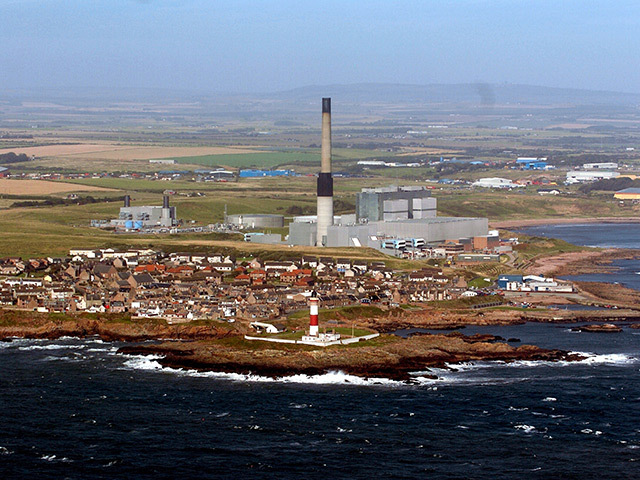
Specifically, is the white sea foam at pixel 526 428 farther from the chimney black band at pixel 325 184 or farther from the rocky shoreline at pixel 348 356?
the chimney black band at pixel 325 184

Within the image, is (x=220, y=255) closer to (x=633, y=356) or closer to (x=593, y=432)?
(x=633, y=356)

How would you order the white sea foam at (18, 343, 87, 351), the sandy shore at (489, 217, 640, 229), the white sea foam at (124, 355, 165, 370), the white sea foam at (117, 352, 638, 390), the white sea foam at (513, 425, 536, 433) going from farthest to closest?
the sandy shore at (489, 217, 640, 229) → the white sea foam at (18, 343, 87, 351) → the white sea foam at (124, 355, 165, 370) → the white sea foam at (117, 352, 638, 390) → the white sea foam at (513, 425, 536, 433)

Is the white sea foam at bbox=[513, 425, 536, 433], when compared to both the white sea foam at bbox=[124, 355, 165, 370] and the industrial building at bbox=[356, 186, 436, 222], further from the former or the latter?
the industrial building at bbox=[356, 186, 436, 222]

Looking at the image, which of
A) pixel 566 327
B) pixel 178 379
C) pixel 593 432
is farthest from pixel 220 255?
pixel 593 432

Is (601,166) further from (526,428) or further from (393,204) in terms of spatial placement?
(526,428)

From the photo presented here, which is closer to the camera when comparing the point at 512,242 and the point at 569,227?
the point at 512,242

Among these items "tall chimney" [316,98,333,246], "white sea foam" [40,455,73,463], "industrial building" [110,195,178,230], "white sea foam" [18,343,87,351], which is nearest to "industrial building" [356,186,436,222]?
"tall chimney" [316,98,333,246]

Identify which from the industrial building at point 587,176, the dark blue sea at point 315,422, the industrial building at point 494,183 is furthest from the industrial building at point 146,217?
the industrial building at point 587,176
